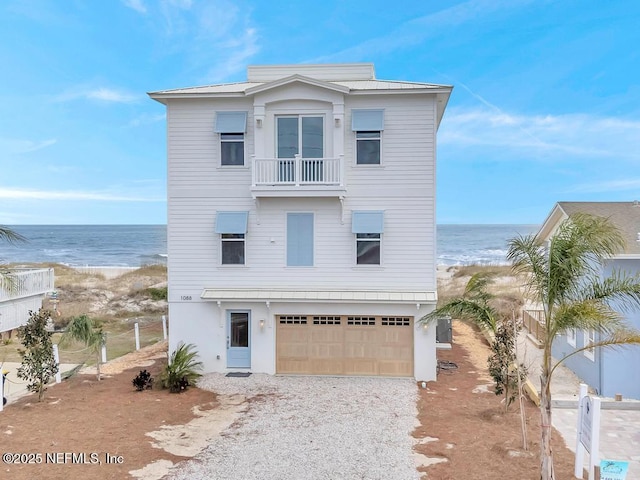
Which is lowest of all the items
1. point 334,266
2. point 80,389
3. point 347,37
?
point 80,389

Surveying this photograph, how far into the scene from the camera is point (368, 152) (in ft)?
44.9

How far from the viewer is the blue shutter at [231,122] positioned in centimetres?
1379

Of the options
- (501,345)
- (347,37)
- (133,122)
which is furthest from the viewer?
(133,122)

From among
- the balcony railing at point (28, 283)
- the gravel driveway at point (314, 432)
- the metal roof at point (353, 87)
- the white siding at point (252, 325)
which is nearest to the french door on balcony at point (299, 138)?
the metal roof at point (353, 87)

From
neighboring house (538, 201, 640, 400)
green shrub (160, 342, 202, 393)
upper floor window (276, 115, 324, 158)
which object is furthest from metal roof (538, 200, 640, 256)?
green shrub (160, 342, 202, 393)

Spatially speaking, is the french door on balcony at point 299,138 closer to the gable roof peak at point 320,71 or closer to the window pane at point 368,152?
the window pane at point 368,152

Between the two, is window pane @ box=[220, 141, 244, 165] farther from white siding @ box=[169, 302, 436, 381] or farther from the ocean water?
the ocean water

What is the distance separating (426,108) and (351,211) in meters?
3.89

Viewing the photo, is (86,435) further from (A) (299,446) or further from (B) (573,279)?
(B) (573,279)

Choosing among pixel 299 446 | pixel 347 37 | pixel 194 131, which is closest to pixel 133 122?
pixel 347 37

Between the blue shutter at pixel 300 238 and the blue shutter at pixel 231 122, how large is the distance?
3.15 meters

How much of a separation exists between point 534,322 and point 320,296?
971 cm

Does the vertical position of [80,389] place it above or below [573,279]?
below

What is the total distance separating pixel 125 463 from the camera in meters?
7.59
